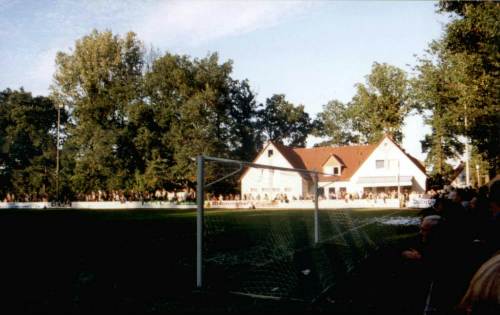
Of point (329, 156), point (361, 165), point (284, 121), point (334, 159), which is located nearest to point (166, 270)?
point (361, 165)

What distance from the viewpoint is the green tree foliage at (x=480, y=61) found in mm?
19844

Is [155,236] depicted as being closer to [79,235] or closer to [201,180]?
[79,235]

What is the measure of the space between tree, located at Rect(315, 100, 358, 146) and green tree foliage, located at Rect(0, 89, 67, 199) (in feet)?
169

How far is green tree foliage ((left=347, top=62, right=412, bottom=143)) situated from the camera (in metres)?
68.3

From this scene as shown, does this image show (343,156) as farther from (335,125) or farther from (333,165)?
(335,125)

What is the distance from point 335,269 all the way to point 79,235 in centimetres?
1072

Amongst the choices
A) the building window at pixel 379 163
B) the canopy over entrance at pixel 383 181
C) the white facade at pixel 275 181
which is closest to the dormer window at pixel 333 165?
the canopy over entrance at pixel 383 181

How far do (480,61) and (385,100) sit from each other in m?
47.7

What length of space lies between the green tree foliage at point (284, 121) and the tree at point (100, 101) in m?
34.6

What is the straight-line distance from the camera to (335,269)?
8641 mm

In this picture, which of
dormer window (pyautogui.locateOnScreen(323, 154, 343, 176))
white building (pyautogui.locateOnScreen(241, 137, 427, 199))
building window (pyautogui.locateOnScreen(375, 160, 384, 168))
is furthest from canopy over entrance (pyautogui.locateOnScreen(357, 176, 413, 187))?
dormer window (pyautogui.locateOnScreen(323, 154, 343, 176))

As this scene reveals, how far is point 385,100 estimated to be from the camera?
225 ft

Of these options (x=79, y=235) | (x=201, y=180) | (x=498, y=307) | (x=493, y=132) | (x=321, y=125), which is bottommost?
(x=79, y=235)

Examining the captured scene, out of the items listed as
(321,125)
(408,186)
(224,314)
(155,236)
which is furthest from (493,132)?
(321,125)
